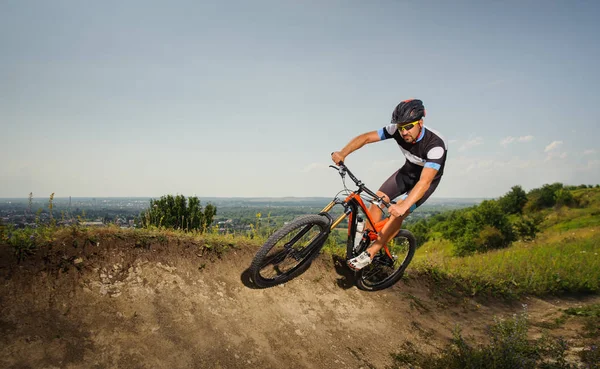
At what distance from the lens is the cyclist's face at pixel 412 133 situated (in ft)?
18.4

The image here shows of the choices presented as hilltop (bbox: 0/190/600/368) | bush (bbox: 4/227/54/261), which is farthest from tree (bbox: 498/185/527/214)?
bush (bbox: 4/227/54/261)

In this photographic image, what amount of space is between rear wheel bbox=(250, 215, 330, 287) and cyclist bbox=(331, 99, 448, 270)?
3.08 ft

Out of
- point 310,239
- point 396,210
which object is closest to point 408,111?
point 396,210

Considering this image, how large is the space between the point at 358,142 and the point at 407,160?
1187mm

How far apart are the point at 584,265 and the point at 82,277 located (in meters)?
16.1

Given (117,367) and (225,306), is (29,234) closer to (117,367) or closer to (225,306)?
(117,367)

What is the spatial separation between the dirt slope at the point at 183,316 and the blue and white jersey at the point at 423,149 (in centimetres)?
315

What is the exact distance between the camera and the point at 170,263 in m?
5.32

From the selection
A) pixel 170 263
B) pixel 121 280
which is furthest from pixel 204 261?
pixel 121 280

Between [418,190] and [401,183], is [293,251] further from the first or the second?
[401,183]

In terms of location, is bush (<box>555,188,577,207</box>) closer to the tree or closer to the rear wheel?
the tree

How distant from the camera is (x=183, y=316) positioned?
4.53 meters

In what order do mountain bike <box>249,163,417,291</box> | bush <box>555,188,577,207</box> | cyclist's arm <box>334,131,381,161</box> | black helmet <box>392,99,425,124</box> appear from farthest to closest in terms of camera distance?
bush <box>555,188,577,207</box> → cyclist's arm <box>334,131,381,161</box> → black helmet <box>392,99,425,124</box> → mountain bike <box>249,163,417,291</box>

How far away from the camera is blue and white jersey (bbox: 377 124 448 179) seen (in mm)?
5391
